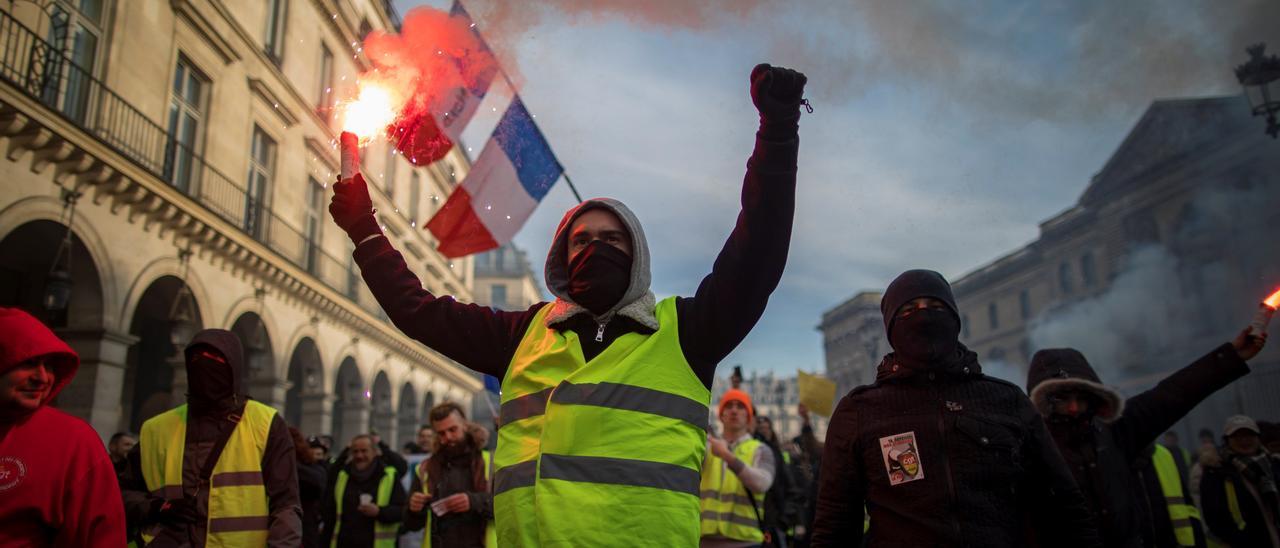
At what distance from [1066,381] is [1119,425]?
14.8 inches

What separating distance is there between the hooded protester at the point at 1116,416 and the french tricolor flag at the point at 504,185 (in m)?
6.80

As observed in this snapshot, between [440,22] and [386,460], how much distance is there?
164 inches

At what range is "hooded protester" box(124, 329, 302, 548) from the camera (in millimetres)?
3506

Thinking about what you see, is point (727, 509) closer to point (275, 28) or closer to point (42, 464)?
point (42, 464)

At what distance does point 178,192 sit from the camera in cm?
1305

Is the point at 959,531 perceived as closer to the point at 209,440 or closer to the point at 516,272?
the point at 209,440

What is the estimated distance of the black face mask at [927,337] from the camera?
270 cm

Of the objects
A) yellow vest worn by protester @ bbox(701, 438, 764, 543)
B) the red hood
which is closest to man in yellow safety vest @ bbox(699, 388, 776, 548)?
yellow vest worn by protester @ bbox(701, 438, 764, 543)

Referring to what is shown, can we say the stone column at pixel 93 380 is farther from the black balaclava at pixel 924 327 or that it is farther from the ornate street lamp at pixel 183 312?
the black balaclava at pixel 924 327

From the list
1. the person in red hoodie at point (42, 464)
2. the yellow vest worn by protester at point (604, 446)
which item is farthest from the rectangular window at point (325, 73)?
the yellow vest worn by protester at point (604, 446)

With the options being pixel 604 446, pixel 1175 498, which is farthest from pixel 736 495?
pixel 604 446

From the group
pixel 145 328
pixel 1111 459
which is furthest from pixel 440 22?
pixel 145 328

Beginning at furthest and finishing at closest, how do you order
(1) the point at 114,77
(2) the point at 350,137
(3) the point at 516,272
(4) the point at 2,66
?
1. (3) the point at 516,272
2. (1) the point at 114,77
3. (4) the point at 2,66
4. (2) the point at 350,137

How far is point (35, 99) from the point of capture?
963cm
